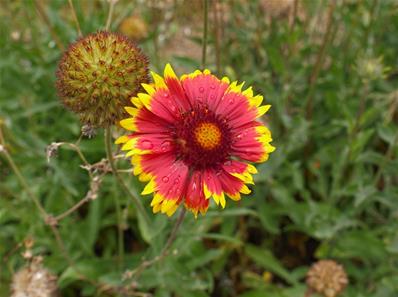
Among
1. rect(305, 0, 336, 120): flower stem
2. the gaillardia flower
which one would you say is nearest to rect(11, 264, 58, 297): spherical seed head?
the gaillardia flower

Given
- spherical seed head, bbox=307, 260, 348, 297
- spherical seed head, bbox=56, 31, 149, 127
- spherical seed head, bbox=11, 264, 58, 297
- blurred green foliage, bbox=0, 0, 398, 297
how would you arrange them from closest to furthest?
spherical seed head, bbox=56, 31, 149, 127
spherical seed head, bbox=11, 264, 58, 297
spherical seed head, bbox=307, 260, 348, 297
blurred green foliage, bbox=0, 0, 398, 297

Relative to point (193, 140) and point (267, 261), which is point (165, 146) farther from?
point (267, 261)

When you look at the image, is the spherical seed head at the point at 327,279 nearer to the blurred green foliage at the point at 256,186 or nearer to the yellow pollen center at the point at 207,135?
the blurred green foliage at the point at 256,186

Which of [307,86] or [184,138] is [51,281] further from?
[307,86]

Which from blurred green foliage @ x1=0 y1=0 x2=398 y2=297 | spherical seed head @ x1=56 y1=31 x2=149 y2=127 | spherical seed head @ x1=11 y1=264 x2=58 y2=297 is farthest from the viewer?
blurred green foliage @ x1=0 y1=0 x2=398 y2=297

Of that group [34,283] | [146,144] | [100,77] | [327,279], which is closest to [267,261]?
[327,279]

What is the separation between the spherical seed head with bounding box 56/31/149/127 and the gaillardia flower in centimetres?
4

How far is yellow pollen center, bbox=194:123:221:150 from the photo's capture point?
5.15 feet

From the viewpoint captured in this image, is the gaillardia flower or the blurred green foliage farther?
the blurred green foliage

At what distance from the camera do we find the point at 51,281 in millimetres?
2184

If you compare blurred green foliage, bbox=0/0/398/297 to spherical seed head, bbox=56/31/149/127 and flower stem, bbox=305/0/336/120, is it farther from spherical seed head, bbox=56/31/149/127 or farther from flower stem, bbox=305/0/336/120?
spherical seed head, bbox=56/31/149/127

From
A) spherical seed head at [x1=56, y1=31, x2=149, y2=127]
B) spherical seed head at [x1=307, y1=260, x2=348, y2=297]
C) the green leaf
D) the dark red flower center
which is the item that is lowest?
the green leaf

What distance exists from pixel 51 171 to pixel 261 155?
1.62 m

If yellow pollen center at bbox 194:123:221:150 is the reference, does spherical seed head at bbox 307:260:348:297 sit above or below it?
below
